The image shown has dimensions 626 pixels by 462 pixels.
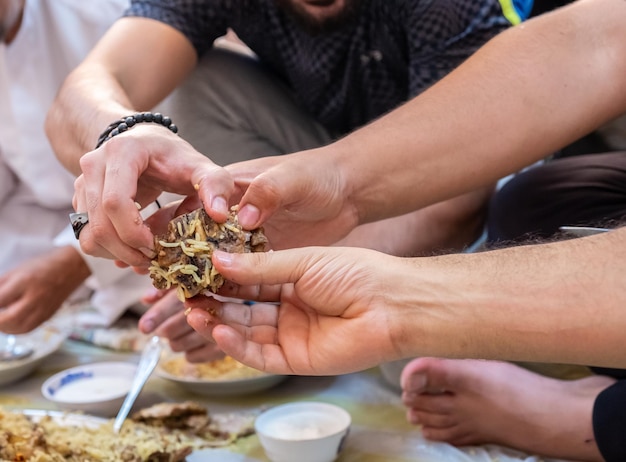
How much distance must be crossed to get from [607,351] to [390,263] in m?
0.25

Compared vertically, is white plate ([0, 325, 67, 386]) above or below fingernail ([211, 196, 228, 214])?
below

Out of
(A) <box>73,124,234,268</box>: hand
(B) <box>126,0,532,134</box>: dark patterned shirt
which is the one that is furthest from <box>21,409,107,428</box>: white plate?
(B) <box>126,0,532,134</box>: dark patterned shirt

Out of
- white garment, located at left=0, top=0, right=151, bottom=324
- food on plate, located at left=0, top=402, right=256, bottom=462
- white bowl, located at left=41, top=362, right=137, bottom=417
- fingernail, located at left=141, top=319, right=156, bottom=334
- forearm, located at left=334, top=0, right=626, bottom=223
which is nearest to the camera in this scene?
food on plate, located at left=0, top=402, right=256, bottom=462

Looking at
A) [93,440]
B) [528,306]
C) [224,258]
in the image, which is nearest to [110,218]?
[224,258]

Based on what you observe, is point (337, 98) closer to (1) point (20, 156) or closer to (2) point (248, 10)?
(2) point (248, 10)

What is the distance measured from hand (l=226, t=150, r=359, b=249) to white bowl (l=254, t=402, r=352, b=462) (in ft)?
0.87

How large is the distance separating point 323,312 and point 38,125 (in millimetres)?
1254

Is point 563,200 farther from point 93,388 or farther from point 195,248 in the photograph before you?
point 93,388

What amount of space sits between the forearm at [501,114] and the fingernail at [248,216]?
0.24 m

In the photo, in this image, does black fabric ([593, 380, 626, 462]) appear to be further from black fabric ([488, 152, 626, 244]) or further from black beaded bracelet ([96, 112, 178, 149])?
black beaded bracelet ([96, 112, 178, 149])

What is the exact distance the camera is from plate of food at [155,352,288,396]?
135cm

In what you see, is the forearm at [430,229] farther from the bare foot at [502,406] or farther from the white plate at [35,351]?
the white plate at [35,351]

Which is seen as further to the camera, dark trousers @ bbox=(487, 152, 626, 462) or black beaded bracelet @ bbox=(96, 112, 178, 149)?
dark trousers @ bbox=(487, 152, 626, 462)

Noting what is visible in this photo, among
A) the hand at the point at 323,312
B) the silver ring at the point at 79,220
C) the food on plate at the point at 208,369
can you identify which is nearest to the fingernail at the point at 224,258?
the hand at the point at 323,312
